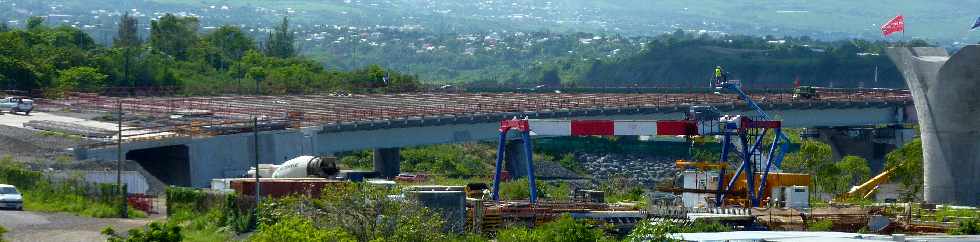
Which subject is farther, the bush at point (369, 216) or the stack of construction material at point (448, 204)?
the stack of construction material at point (448, 204)

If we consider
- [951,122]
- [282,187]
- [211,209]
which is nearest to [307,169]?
[282,187]

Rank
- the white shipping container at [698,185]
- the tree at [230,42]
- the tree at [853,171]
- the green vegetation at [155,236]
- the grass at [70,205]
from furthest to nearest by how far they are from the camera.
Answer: the tree at [230,42] → the tree at [853,171] → the white shipping container at [698,185] → the grass at [70,205] → the green vegetation at [155,236]

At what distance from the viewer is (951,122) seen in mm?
64062

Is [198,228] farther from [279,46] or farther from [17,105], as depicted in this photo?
[279,46]

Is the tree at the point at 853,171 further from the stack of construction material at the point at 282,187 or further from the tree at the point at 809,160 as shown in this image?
the stack of construction material at the point at 282,187

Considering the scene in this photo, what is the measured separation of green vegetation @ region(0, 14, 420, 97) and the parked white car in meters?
11.1

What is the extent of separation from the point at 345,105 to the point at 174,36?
53541 millimetres

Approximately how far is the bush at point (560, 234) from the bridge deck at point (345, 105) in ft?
102

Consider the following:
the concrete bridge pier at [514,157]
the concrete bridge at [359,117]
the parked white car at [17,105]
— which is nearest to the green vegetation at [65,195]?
the concrete bridge at [359,117]

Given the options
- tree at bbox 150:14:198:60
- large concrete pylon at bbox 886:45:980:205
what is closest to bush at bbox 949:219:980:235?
large concrete pylon at bbox 886:45:980:205

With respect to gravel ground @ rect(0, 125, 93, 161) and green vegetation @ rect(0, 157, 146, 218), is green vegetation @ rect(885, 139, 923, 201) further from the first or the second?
green vegetation @ rect(0, 157, 146, 218)

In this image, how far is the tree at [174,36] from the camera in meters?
144

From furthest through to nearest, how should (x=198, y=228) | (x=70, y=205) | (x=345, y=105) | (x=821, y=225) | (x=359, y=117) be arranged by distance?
1. (x=345, y=105)
2. (x=359, y=117)
3. (x=70, y=205)
4. (x=198, y=228)
5. (x=821, y=225)

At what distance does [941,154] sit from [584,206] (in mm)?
18622
